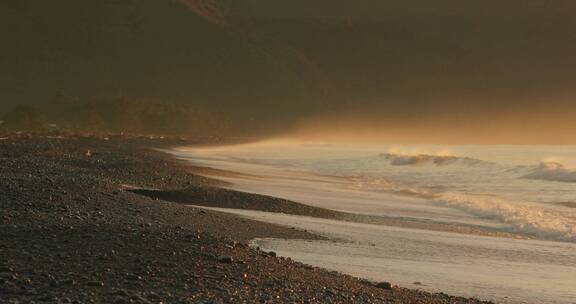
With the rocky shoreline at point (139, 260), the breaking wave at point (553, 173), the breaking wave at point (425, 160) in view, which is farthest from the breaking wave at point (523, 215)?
the breaking wave at point (425, 160)

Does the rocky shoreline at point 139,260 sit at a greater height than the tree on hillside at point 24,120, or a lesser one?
lesser

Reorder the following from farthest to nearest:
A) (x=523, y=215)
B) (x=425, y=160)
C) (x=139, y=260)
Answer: (x=425, y=160), (x=523, y=215), (x=139, y=260)

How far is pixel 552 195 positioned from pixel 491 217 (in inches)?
313

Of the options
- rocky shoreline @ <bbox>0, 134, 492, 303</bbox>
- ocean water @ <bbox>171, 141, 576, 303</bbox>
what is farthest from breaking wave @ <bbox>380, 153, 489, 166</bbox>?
rocky shoreline @ <bbox>0, 134, 492, 303</bbox>

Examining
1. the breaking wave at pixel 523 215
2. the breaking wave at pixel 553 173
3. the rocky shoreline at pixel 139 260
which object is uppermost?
the breaking wave at pixel 553 173

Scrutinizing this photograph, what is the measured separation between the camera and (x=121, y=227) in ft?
38.0

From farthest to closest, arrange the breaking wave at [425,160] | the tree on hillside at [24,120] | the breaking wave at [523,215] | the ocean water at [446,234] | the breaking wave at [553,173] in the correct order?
the tree on hillside at [24,120], the breaking wave at [425,160], the breaking wave at [553,173], the breaking wave at [523,215], the ocean water at [446,234]

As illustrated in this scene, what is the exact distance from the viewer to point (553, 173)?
37.7 m

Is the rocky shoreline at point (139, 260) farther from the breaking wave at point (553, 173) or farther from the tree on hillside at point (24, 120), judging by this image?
the tree on hillside at point (24, 120)

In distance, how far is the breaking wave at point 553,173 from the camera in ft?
118

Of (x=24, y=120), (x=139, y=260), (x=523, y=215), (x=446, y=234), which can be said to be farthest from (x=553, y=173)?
(x=24, y=120)

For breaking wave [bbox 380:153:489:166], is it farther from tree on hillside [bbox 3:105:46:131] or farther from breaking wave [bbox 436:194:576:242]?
tree on hillside [bbox 3:105:46:131]

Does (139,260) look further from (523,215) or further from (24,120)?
(24,120)

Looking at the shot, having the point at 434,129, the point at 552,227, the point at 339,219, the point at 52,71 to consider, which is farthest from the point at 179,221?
the point at 434,129
